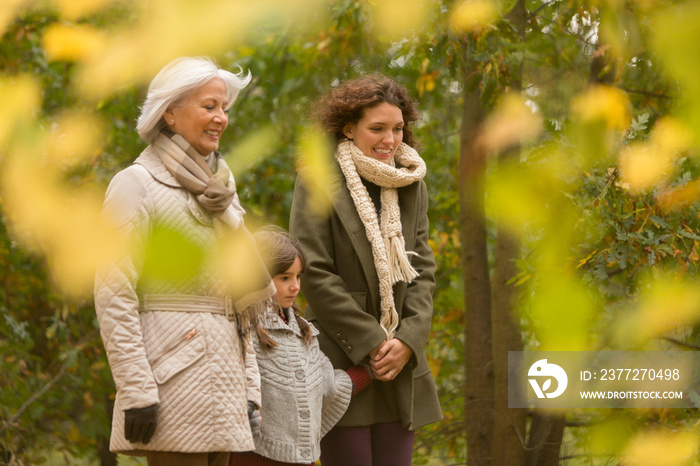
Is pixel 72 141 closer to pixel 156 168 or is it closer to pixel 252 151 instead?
pixel 252 151

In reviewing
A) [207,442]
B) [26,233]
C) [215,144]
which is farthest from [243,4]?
[207,442]

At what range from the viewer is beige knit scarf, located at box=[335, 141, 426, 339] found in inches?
89.0

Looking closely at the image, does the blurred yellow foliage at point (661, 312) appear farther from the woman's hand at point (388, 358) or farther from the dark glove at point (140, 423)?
the woman's hand at point (388, 358)

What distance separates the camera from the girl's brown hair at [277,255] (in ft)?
6.58

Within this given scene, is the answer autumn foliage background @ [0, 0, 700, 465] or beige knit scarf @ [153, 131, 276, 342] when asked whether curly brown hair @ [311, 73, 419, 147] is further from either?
beige knit scarf @ [153, 131, 276, 342]

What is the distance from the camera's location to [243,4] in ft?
2.14

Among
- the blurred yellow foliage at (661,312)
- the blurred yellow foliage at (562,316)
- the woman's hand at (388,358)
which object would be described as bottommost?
the blurred yellow foliage at (562,316)

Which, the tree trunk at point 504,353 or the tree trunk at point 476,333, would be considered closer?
the tree trunk at point 504,353

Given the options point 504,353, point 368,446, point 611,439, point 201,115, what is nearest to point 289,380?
point 368,446

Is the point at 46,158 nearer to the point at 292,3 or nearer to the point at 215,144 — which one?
the point at 292,3

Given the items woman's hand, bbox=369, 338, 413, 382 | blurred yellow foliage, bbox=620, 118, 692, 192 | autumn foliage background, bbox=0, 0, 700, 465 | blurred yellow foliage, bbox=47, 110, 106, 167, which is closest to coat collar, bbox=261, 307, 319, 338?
woman's hand, bbox=369, 338, 413, 382

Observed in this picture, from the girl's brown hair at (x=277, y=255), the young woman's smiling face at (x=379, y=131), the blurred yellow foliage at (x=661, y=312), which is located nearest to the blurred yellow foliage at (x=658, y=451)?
the blurred yellow foliage at (x=661, y=312)

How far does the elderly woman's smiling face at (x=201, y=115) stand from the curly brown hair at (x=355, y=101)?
0.62m

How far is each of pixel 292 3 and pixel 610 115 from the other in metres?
0.47
